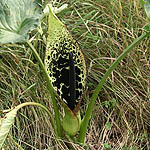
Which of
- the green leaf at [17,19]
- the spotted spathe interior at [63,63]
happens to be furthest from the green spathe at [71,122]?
the green leaf at [17,19]

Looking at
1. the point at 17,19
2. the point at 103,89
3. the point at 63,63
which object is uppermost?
the point at 17,19

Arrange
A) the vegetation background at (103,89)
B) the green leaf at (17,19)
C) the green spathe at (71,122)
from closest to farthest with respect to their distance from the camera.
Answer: the green leaf at (17,19)
the green spathe at (71,122)
the vegetation background at (103,89)

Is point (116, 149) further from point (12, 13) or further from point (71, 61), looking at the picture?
point (12, 13)

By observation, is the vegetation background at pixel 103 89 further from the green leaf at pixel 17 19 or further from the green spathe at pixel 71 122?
the green leaf at pixel 17 19

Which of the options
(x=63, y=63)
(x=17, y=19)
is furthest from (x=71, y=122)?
(x=17, y=19)

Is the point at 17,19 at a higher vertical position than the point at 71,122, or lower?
higher

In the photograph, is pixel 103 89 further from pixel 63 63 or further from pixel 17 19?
pixel 17 19

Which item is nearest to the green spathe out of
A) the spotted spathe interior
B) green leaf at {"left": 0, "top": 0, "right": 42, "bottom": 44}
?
the spotted spathe interior
